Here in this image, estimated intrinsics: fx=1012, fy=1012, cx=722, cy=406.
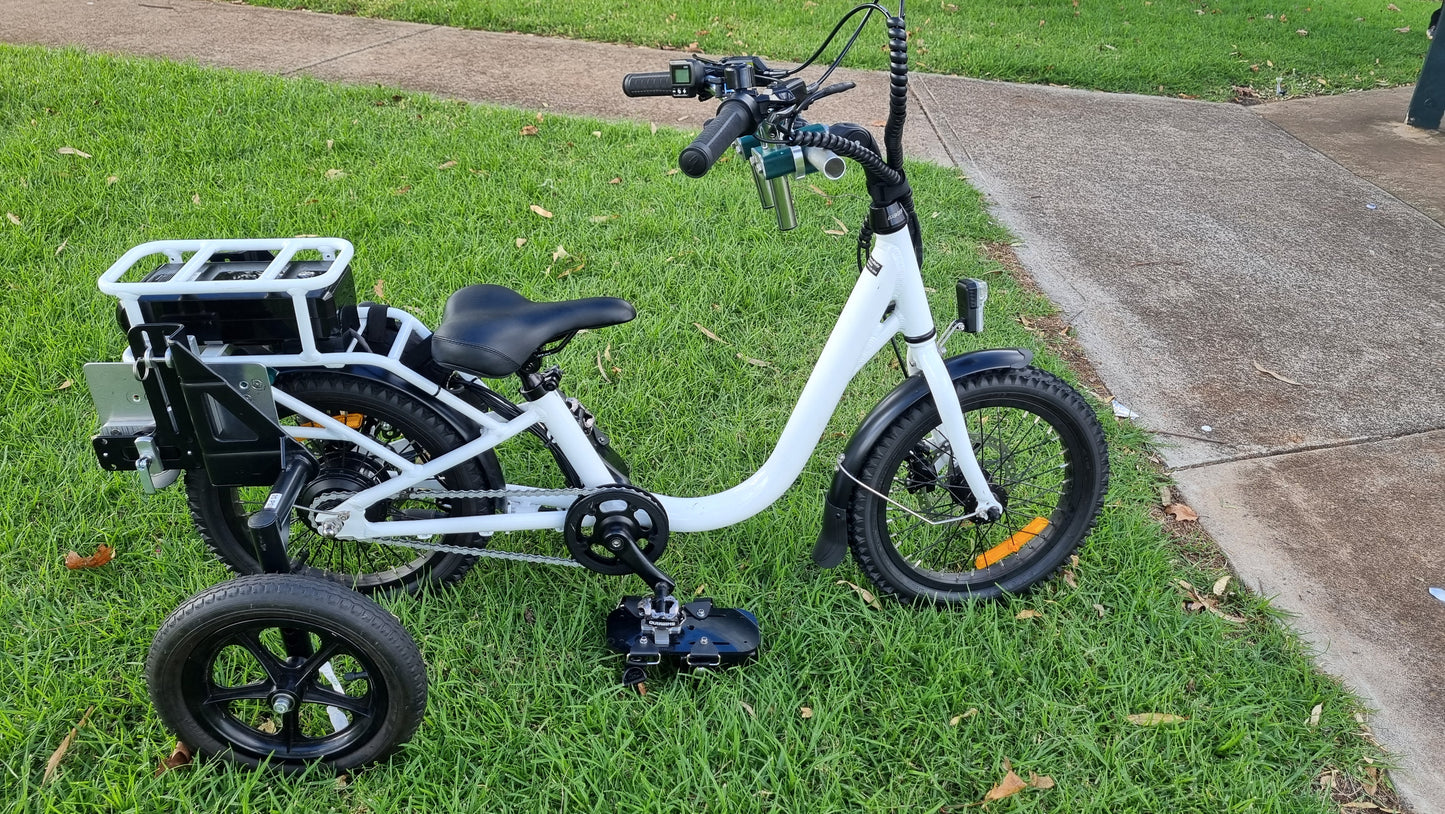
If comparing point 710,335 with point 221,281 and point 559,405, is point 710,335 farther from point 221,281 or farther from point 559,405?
point 221,281

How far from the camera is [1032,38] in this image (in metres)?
7.79

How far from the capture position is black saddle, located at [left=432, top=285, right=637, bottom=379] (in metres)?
2.31

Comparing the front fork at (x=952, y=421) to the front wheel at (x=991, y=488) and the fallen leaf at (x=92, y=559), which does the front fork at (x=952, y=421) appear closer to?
the front wheel at (x=991, y=488)

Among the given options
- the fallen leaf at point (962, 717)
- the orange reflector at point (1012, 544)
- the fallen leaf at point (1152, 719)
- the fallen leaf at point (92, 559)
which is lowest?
the fallen leaf at point (1152, 719)

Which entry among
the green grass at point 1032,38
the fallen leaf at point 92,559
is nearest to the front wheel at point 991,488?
the fallen leaf at point 92,559

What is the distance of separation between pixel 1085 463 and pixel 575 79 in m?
4.81

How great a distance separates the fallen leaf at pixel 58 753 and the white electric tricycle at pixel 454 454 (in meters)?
0.30

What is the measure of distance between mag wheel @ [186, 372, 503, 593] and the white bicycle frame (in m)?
0.06

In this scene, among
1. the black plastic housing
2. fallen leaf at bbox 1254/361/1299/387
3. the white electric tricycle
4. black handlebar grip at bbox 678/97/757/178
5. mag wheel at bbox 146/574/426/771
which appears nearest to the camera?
black handlebar grip at bbox 678/97/757/178

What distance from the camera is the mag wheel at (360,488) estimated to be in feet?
8.18

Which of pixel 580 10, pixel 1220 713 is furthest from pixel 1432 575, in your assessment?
pixel 580 10

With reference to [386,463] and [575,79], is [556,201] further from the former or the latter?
[386,463]

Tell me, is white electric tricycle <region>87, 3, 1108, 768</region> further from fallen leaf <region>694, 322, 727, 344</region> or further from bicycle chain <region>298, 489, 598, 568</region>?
fallen leaf <region>694, 322, 727, 344</region>

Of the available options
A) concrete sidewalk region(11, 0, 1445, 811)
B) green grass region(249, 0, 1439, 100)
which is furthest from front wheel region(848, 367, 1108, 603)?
green grass region(249, 0, 1439, 100)
